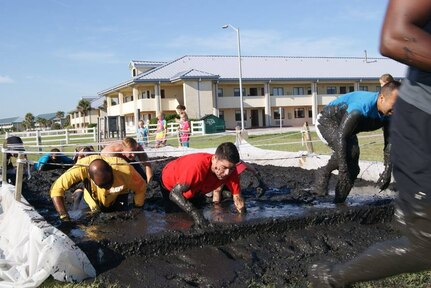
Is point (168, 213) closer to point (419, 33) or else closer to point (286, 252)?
point (286, 252)

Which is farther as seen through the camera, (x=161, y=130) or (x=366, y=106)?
(x=161, y=130)

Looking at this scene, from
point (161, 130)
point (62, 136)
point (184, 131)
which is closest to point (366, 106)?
point (184, 131)

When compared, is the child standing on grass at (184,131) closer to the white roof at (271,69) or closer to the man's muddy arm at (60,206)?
the man's muddy arm at (60,206)

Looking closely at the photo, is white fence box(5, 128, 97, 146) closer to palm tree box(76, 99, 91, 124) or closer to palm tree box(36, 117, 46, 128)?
palm tree box(76, 99, 91, 124)

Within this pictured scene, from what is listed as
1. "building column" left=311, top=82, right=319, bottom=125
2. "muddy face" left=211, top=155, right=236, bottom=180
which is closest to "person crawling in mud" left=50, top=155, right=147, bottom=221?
"muddy face" left=211, top=155, right=236, bottom=180

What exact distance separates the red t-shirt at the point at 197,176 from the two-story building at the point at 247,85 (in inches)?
1494

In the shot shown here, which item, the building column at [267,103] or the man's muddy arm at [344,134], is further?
the building column at [267,103]

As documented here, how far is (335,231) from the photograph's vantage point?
16.0 feet

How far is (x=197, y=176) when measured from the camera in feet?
16.2

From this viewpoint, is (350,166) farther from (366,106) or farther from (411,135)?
(411,135)

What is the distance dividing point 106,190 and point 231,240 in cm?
162

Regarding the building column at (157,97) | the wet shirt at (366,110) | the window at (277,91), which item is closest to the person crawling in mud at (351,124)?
the wet shirt at (366,110)

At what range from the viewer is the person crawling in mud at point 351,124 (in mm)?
4977

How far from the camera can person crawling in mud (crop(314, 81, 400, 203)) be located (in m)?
4.98
